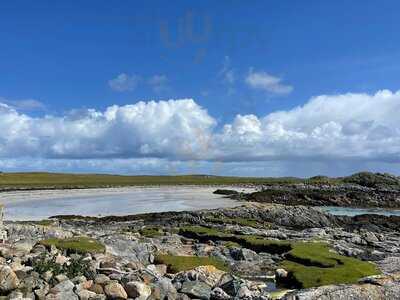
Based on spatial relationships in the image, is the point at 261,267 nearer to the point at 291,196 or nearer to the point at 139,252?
the point at 139,252

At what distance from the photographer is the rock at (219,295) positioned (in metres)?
19.5

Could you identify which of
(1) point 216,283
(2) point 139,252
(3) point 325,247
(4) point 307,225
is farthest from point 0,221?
(4) point 307,225

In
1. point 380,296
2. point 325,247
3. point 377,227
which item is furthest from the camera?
point 377,227

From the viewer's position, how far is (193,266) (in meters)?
28.1

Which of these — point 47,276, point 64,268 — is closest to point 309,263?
point 64,268

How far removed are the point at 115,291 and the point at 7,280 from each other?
4029 mm

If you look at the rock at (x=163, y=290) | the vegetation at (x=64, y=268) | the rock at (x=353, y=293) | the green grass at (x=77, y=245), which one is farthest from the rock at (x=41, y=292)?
the rock at (x=353, y=293)

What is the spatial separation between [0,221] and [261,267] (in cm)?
1556

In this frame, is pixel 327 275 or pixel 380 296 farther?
pixel 327 275

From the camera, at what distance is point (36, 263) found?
21.3m

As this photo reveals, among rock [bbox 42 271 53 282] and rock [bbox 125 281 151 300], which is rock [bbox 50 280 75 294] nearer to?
rock [bbox 42 271 53 282]

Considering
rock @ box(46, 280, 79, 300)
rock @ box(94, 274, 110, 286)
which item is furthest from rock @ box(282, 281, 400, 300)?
rock @ box(46, 280, 79, 300)

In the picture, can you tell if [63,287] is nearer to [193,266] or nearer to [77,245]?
[77,245]

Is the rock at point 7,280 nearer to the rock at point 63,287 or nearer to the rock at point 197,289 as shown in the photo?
the rock at point 63,287
